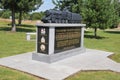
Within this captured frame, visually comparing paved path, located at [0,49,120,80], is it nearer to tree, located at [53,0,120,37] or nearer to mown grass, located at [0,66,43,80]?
mown grass, located at [0,66,43,80]

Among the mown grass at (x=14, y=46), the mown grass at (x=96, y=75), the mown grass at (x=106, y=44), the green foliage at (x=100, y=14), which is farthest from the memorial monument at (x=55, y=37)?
the green foliage at (x=100, y=14)

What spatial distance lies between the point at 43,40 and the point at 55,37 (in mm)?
682

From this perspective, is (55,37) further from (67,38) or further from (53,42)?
(67,38)

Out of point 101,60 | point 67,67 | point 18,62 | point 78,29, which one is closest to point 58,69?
point 67,67

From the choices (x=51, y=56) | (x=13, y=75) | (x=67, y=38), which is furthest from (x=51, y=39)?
(x=13, y=75)

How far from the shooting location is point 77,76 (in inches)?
347

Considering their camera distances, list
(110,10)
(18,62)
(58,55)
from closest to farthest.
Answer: (18,62) → (58,55) → (110,10)

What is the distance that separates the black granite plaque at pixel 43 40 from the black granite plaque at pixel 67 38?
2.21ft

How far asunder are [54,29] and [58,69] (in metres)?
2.35

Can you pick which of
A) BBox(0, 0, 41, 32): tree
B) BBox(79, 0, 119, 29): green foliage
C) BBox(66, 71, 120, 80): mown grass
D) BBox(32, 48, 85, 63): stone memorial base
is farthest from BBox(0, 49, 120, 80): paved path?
BBox(0, 0, 41, 32): tree

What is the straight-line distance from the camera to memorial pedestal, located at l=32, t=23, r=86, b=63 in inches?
421

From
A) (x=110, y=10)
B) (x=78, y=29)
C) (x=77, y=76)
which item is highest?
(x=110, y=10)

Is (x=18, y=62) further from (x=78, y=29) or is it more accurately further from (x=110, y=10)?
(x=110, y=10)

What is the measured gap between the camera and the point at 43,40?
11.0 metres
